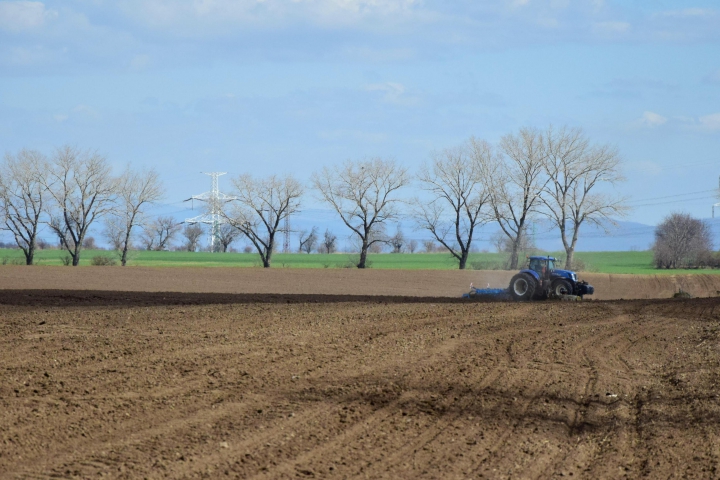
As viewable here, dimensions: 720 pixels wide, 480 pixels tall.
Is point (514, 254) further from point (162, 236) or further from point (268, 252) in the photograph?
point (162, 236)

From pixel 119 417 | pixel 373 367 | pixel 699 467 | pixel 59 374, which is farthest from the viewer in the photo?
pixel 373 367

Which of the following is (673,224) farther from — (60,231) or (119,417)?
(119,417)

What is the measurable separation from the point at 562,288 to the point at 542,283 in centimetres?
85

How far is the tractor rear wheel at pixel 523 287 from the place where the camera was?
27.8 meters

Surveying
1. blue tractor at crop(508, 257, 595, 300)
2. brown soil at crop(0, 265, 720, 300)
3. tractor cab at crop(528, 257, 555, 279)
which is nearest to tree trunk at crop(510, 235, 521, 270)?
brown soil at crop(0, 265, 720, 300)

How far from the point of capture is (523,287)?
28.1 m

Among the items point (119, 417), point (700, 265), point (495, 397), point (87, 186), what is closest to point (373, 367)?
point (495, 397)

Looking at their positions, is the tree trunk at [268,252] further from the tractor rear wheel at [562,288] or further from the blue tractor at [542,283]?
the tractor rear wheel at [562,288]

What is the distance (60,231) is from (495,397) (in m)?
69.1

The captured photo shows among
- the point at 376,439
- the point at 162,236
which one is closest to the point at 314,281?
the point at 376,439

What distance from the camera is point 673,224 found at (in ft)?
292

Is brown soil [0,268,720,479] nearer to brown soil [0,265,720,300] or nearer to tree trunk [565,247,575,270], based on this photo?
brown soil [0,265,720,300]

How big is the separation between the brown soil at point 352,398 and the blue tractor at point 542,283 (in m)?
8.45

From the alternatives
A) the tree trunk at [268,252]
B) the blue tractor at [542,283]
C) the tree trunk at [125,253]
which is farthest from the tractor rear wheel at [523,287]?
the tree trunk at [125,253]
